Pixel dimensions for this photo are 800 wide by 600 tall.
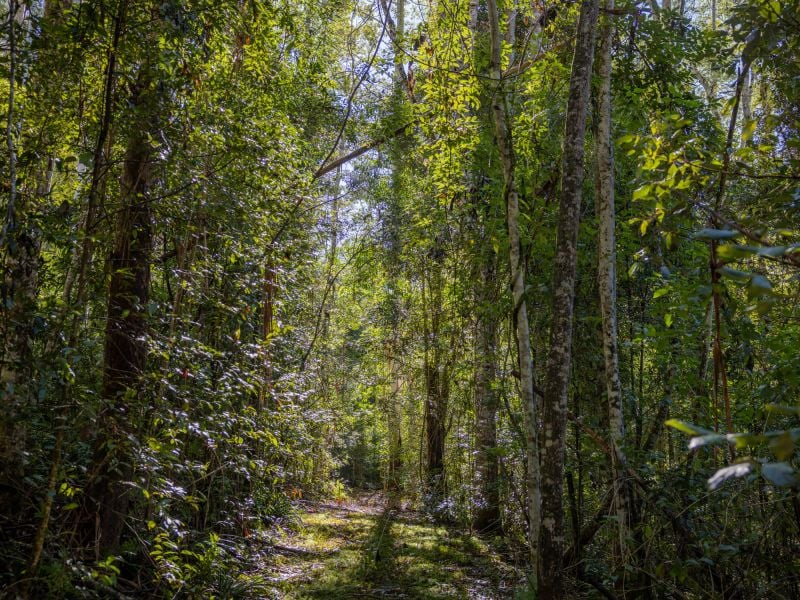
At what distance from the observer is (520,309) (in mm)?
5242

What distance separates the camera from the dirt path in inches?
246

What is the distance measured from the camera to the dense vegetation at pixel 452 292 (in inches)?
137

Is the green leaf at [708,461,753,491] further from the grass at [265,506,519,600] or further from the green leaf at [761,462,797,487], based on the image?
the grass at [265,506,519,600]

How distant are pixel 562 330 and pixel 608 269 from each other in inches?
44.1

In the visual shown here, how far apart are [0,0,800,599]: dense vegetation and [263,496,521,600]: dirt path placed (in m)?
0.49

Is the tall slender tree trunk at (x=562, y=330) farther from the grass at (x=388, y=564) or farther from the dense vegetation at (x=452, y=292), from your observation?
the grass at (x=388, y=564)

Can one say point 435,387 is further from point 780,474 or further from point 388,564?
point 780,474

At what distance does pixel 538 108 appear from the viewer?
21.5ft

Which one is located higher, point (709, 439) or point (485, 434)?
point (709, 439)

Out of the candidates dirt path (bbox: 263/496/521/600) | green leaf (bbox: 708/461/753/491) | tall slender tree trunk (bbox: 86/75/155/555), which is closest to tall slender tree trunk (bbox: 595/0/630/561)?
dirt path (bbox: 263/496/521/600)

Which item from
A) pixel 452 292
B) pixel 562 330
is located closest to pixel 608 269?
pixel 562 330

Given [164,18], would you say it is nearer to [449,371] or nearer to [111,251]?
[111,251]

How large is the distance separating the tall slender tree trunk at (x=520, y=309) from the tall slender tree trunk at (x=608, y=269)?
0.67 meters

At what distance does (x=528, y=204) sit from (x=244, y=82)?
3402 millimetres
